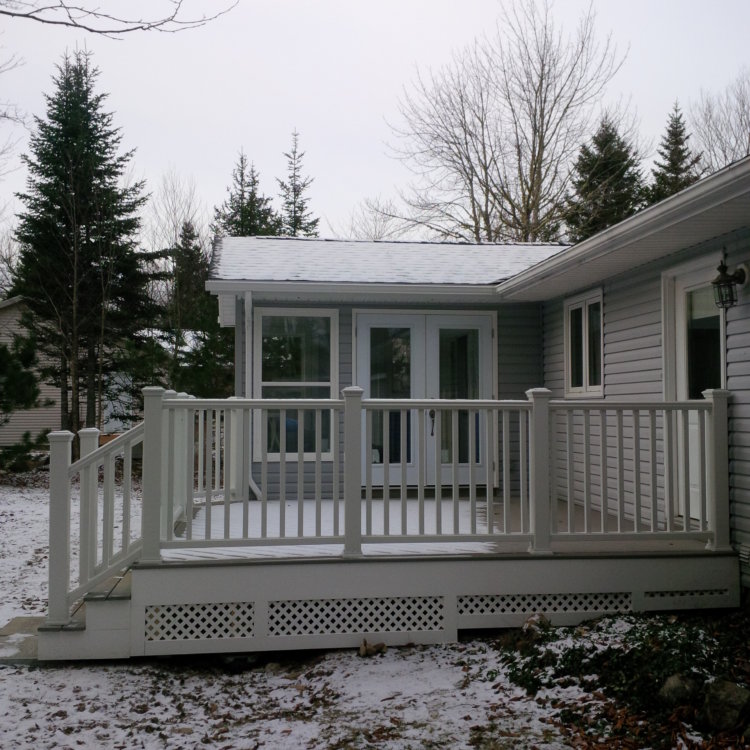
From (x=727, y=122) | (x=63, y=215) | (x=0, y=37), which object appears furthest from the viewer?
(x=727, y=122)

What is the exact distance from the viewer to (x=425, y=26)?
17594 millimetres

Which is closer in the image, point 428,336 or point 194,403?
point 194,403

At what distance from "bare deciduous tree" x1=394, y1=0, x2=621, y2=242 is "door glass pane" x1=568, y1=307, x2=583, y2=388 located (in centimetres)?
Result: 1185

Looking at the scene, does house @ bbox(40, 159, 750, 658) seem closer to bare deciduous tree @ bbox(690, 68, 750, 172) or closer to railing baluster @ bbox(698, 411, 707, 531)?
railing baluster @ bbox(698, 411, 707, 531)

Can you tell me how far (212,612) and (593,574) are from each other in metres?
2.32

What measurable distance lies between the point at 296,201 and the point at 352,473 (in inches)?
890

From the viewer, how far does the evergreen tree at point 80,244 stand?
1583 centimetres

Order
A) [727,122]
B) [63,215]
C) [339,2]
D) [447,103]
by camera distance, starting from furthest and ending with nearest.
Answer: [727,122] → [447,103] → [63,215] → [339,2]

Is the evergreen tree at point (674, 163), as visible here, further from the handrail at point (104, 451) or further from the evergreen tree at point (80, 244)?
the handrail at point (104, 451)

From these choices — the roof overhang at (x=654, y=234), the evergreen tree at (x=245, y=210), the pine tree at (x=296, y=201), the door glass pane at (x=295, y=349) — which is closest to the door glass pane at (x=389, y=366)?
the door glass pane at (x=295, y=349)

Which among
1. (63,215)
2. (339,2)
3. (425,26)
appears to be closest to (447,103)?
(425,26)

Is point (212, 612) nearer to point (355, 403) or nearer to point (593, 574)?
point (355, 403)

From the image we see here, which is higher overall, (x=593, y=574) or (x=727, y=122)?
(x=727, y=122)

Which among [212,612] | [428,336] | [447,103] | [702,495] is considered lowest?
[212,612]
